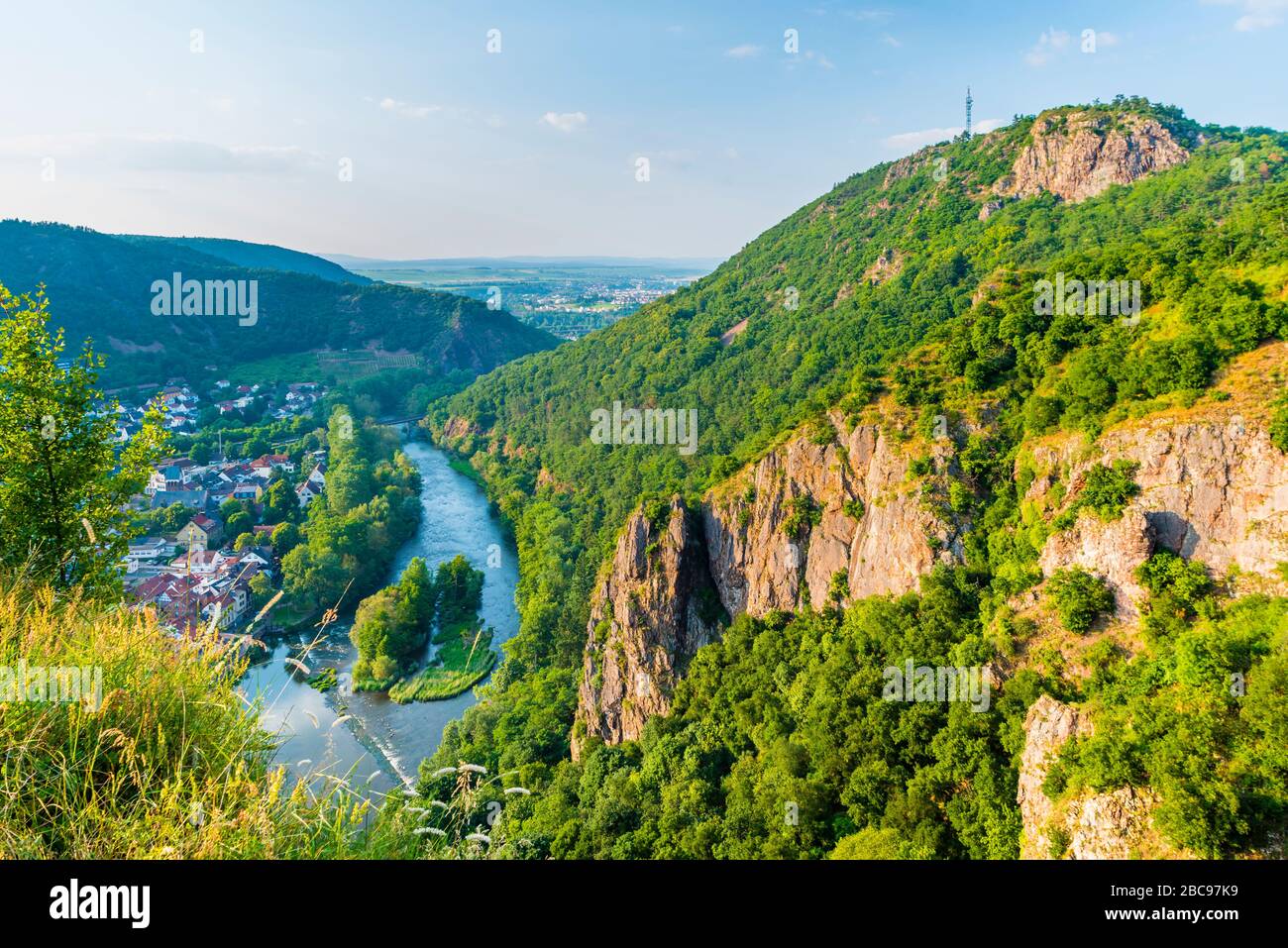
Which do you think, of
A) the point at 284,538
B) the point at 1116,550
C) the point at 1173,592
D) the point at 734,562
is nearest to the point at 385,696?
the point at 734,562

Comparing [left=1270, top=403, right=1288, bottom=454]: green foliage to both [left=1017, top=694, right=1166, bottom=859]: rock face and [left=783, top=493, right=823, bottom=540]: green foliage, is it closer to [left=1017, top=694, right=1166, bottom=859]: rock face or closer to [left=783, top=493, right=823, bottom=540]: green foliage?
[left=1017, top=694, right=1166, bottom=859]: rock face

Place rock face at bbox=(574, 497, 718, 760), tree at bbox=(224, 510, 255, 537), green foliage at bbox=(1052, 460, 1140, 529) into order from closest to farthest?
green foliage at bbox=(1052, 460, 1140, 529) < rock face at bbox=(574, 497, 718, 760) < tree at bbox=(224, 510, 255, 537)

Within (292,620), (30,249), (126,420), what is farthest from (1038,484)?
(30,249)

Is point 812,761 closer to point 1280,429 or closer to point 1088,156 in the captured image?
point 1280,429

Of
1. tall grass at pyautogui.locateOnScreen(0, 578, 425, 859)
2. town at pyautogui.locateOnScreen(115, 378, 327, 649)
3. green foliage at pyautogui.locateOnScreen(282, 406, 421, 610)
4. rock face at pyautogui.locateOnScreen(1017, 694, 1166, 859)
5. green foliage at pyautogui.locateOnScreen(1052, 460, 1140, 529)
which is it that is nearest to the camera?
tall grass at pyautogui.locateOnScreen(0, 578, 425, 859)

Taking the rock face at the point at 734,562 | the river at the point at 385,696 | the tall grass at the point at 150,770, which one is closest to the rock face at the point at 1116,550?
the rock face at the point at 734,562

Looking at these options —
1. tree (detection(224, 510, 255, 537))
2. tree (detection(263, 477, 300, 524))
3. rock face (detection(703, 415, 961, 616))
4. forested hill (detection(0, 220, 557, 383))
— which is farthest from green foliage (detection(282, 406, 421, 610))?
forested hill (detection(0, 220, 557, 383))

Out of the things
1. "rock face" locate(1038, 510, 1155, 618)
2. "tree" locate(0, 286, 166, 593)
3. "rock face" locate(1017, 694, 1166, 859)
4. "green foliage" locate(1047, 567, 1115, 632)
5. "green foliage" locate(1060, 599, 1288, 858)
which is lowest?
"rock face" locate(1017, 694, 1166, 859)
